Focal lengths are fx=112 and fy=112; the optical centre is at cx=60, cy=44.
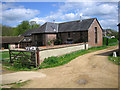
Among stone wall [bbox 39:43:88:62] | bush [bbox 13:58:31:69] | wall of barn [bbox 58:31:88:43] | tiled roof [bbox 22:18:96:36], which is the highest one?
tiled roof [bbox 22:18:96:36]

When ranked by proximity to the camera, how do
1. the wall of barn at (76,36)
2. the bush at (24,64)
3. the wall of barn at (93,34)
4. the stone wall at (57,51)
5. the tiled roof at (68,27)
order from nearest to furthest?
the bush at (24,64) → the stone wall at (57,51) → the wall of barn at (76,36) → the wall of barn at (93,34) → the tiled roof at (68,27)

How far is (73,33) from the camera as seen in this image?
28859mm

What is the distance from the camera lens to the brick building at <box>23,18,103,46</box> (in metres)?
27.0

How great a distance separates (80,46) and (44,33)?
12.1 m

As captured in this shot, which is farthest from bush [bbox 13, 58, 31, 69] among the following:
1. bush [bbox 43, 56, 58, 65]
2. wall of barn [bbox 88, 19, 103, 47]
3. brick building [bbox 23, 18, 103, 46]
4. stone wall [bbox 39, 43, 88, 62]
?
wall of barn [bbox 88, 19, 103, 47]

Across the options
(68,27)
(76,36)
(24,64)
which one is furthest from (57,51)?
(68,27)

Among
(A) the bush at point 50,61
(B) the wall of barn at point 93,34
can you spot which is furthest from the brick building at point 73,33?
(A) the bush at point 50,61

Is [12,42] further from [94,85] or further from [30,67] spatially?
[94,85]

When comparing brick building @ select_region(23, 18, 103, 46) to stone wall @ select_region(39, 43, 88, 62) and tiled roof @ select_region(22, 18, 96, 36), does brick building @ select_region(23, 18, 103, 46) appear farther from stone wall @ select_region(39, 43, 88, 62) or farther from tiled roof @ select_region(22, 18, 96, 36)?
stone wall @ select_region(39, 43, 88, 62)

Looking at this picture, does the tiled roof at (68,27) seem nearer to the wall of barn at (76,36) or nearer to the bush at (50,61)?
the wall of barn at (76,36)

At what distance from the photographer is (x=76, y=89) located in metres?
5.88

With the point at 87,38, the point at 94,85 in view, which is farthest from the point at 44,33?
the point at 94,85

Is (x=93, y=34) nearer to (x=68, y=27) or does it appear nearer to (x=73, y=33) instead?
(x=73, y=33)

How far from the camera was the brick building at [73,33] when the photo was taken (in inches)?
1064
